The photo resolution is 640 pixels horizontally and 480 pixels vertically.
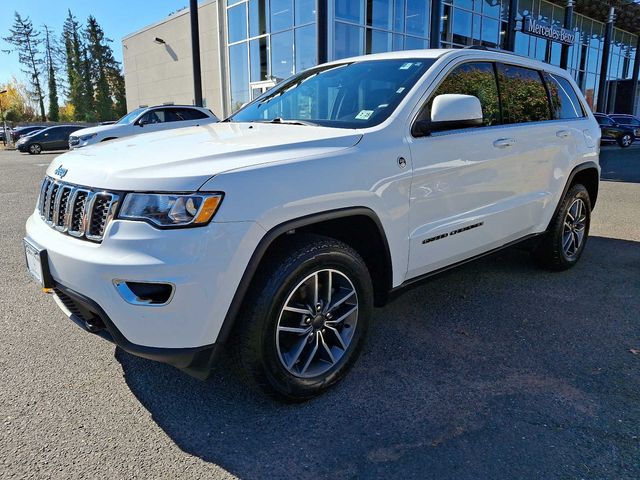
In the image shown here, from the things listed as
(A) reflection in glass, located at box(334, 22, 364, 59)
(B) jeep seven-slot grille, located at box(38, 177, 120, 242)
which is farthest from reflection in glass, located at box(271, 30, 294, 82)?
(B) jeep seven-slot grille, located at box(38, 177, 120, 242)

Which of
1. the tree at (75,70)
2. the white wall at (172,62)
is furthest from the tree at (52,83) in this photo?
the white wall at (172,62)

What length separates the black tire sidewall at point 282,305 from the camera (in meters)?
2.34

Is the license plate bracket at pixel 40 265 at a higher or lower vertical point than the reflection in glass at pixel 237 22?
lower

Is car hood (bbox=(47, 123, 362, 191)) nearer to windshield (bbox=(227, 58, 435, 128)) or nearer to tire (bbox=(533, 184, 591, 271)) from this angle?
windshield (bbox=(227, 58, 435, 128))

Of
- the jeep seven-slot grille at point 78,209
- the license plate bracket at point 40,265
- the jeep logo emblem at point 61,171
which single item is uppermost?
the jeep logo emblem at point 61,171

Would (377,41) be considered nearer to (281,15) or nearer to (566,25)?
(281,15)

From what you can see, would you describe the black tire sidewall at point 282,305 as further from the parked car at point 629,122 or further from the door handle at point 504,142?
the parked car at point 629,122

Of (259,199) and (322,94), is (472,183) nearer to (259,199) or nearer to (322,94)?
(322,94)

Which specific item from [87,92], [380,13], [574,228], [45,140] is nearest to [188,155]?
[574,228]

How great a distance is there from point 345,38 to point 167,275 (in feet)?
63.2

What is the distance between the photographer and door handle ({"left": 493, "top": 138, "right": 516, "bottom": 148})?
3.52m

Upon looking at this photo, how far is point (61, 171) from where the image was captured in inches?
105

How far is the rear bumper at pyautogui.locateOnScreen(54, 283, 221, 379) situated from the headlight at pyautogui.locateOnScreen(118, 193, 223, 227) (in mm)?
468

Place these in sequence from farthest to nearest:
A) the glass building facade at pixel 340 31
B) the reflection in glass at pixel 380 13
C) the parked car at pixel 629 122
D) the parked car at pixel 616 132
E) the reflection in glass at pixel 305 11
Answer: the parked car at pixel 629 122, the parked car at pixel 616 132, the reflection in glass at pixel 380 13, the glass building facade at pixel 340 31, the reflection in glass at pixel 305 11
